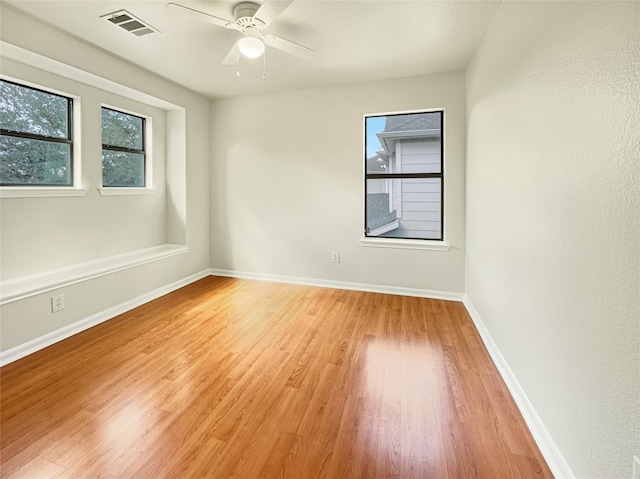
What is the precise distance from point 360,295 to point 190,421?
7.98 feet

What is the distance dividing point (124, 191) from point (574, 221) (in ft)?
13.1

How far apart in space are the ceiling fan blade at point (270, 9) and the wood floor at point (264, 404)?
2348 mm

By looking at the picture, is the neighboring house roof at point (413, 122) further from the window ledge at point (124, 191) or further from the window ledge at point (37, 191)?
the window ledge at point (37, 191)

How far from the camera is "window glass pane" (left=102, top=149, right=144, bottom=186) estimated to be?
3.45 meters

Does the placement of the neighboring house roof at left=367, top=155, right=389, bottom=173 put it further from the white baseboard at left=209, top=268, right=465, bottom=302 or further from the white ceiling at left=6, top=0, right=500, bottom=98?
the white baseboard at left=209, top=268, right=465, bottom=302

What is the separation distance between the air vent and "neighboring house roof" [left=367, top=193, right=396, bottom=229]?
2.70 m

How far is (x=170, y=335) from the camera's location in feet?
8.86

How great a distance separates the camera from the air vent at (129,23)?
2.34 metres

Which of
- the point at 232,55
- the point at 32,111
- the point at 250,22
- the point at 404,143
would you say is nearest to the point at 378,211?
the point at 404,143

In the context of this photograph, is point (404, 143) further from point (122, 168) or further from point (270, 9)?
point (122, 168)

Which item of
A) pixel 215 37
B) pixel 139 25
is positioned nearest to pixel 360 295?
pixel 215 37

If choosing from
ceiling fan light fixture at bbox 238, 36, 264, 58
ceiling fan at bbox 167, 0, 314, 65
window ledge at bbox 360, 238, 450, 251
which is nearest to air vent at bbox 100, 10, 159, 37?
ceiling fan at bbox 167, 0, 314, 65

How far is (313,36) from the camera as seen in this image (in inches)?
105

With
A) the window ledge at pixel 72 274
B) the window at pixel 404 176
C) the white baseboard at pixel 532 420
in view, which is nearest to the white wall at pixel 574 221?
the white baseboard at pixel 532 420
